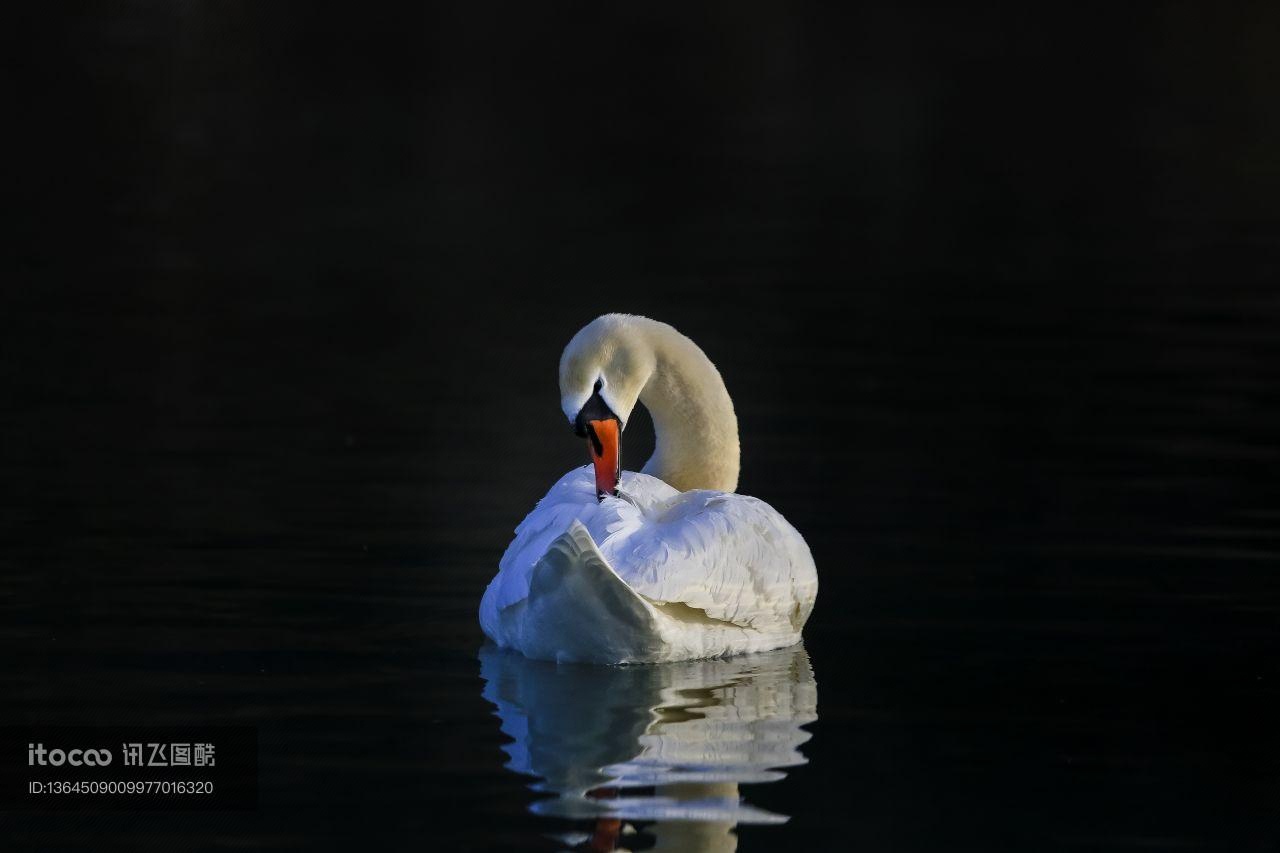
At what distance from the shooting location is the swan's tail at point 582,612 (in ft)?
23.5

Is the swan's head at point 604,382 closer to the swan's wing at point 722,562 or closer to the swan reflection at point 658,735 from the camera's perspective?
the swan's wing at point 722,562

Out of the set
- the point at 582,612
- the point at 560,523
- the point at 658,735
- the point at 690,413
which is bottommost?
the point at 658,735

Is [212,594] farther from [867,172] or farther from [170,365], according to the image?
[867,172]

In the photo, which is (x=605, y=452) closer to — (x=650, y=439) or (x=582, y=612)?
(x=582, y=612)

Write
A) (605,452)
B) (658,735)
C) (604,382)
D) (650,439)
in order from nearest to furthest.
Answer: (658,735), (605,452), (604,382), (650,439)

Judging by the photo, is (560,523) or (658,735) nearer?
(658,735)

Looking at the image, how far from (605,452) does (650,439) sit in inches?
195

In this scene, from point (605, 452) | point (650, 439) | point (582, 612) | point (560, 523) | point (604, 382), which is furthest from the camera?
point (650, 439)

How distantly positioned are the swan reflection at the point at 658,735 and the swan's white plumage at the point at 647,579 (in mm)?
89

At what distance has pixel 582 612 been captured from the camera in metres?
7.38

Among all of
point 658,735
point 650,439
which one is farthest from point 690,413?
point 650,439

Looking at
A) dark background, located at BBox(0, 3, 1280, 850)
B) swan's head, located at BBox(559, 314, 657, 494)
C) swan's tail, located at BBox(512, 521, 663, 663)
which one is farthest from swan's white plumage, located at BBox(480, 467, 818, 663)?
dark background, located at BBox(0, 3, 1280, 850)

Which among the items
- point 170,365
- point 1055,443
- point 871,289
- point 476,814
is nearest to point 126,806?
point 476,814

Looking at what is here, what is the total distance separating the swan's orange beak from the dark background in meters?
0.66
